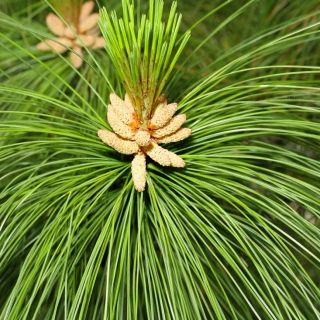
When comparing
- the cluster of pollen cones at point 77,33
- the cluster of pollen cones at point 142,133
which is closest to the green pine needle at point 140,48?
the cluster of pollen cones at point 142,133

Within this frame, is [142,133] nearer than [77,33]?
Yes

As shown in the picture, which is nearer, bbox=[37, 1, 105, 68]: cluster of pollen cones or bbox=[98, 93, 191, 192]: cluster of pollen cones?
bbox=[98, 93, 191, 192]: cluster of pollen cones

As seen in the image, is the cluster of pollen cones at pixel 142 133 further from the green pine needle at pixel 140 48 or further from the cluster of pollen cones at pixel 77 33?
the cluster of pollen cones at pixel 77 33

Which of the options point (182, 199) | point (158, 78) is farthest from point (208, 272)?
point (158, 78)

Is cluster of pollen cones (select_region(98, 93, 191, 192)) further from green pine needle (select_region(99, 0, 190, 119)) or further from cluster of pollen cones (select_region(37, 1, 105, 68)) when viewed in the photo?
cluster of pollen cones (select_region(37, 1, 105, 68))

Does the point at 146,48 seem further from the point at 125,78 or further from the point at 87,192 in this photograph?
the point at 87,192

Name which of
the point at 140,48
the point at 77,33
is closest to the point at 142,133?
the point at 140,48

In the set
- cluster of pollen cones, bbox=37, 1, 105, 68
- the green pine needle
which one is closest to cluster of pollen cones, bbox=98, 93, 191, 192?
the green pine needle

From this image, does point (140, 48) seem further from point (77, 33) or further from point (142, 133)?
point (77, 33)
